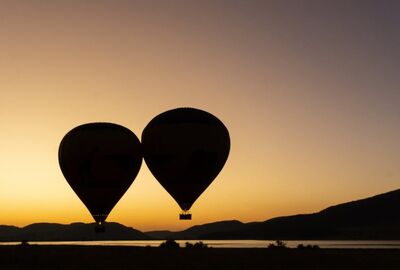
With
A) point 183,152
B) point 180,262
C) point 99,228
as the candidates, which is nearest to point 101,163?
point 99,228

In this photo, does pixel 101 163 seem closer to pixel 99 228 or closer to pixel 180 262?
pixel 99 228

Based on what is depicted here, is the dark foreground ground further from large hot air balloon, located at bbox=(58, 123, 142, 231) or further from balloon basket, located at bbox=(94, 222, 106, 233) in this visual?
large hot air balloon, located at bbox=(58, 123, 142, 231)

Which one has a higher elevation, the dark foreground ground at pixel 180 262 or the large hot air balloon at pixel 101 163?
the large hot air balloon at pixel 101 163

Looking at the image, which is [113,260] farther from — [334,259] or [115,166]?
[334,259]

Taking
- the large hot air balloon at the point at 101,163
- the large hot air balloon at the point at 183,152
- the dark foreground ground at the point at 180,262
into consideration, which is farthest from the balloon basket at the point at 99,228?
the large hot air balloon at the point at 183,152

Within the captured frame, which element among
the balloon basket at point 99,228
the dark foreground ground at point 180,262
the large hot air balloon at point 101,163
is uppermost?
the large hot air balloon at point 101,163

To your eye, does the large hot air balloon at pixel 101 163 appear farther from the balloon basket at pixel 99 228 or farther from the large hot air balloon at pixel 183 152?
the large hot air balloon at pixel 183 152

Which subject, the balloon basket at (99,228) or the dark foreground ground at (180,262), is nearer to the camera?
the dark foreground ground at (180,262)
